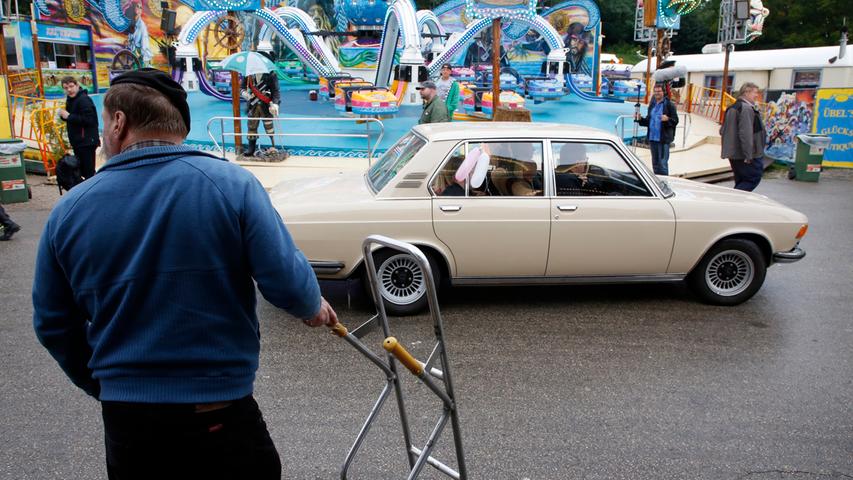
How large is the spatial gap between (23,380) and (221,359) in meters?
3.25

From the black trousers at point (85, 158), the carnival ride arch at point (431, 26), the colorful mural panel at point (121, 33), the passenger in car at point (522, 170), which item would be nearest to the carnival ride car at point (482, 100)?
the carnival ride arch at point (431, 26)

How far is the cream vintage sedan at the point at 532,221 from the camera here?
5.51 m

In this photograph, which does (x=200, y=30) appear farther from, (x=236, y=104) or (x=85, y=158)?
(x=85, y=158)

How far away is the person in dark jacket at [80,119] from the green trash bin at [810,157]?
12.3m

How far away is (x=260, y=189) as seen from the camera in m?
1.98

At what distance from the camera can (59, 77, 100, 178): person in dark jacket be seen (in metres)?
10.0

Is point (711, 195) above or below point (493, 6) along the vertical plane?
below

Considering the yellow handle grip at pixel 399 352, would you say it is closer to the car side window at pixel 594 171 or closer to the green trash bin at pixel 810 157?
the car side window at pixel 594 171

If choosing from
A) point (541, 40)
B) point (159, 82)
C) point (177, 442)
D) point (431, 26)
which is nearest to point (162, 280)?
point (177, 442)

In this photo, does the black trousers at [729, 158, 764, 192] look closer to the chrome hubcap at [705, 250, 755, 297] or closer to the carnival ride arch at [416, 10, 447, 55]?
the chrome hubcap at [705, 250, 755, 297]

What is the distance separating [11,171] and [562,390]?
9.43m

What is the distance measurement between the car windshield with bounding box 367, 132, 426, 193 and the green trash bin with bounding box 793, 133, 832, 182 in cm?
1014

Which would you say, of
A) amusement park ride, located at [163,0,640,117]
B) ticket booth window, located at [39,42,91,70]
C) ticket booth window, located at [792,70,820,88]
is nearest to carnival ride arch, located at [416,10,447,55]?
amusement park ride, located at [163,0,640,117]

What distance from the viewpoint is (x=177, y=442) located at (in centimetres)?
192
